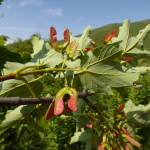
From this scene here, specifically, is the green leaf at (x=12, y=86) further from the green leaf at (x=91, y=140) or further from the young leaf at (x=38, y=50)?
the green leaf at (x=91, y=140)

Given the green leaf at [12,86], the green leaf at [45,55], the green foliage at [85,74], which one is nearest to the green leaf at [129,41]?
the green foliage at [85,74]

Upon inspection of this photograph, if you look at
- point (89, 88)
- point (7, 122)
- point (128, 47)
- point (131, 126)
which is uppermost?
point (128, 47)

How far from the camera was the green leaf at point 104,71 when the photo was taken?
1.04 feet

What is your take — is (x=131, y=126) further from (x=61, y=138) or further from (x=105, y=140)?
(x=61, y=138)

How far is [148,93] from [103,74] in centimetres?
245

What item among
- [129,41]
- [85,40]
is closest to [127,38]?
[129,41]

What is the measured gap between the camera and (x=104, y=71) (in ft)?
1.12

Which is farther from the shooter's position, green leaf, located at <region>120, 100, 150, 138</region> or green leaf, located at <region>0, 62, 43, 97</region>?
green leaf, located at <region>120, 100, 150, 138</region>

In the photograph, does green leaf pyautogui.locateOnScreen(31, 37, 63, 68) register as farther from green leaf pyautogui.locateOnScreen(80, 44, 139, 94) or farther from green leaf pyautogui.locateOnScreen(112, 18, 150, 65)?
green leaf pyautogui.locateOnScreen(112, 18, 150, 65)

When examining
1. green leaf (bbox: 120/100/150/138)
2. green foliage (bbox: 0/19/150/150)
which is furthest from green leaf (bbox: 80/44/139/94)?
green leaf (bbox: 120/100/150/138)

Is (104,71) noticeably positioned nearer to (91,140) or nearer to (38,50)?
(38,50)

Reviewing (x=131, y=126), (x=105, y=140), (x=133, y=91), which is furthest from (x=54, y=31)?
(x=133, y=91)

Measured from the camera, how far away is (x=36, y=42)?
494 millimetres

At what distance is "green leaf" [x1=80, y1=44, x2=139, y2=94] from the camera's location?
318mm
